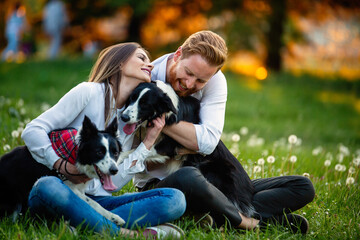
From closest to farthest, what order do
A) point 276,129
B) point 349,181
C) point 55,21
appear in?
1. point 349,181
2. point 276,129
3. point 55,21

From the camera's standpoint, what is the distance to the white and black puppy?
11.0 ft

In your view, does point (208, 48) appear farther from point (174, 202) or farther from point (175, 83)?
point (174, 202)

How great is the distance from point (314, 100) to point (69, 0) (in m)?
8.50

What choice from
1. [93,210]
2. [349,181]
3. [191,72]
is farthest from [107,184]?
[349,181]

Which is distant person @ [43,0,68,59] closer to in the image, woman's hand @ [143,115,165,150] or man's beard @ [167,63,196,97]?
man's beard @ [167,63,196,97]

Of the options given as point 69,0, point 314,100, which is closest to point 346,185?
point 314,100

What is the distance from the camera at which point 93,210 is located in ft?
9.14

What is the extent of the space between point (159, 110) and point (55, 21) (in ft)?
36.3

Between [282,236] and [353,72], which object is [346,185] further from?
[353,72]

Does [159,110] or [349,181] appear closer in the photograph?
[159,110]

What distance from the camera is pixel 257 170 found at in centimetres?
425

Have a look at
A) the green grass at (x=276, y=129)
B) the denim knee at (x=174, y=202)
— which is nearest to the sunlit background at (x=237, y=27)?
the green grass at (x=276, y=129)

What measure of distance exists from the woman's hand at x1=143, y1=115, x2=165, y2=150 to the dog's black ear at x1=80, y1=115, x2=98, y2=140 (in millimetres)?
607

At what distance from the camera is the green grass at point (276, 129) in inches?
123
